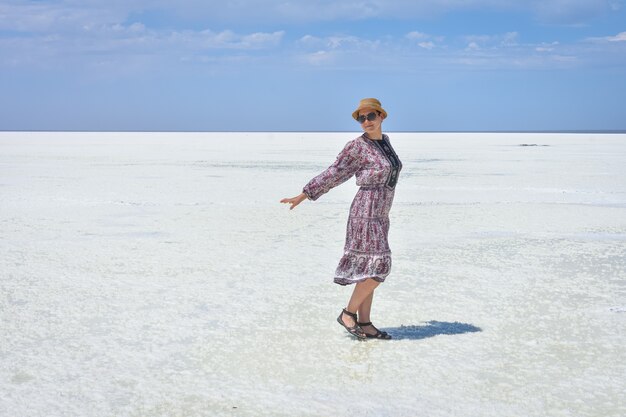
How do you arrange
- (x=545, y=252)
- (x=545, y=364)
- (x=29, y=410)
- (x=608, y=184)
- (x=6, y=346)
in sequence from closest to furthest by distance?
(x=29, y=410) → (x=545, y=364) → (x=6, y=346) → (x=545, y=252) → (x=608, y=184)

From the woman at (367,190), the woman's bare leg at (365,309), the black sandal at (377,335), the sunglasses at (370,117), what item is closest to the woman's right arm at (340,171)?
the woman at (367,190)

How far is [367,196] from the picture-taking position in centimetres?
368

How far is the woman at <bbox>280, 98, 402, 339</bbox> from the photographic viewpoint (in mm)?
3648

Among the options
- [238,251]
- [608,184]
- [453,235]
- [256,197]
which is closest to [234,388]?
[238,251]

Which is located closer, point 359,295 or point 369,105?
point 369,105

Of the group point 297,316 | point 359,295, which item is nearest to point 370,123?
point 359,295

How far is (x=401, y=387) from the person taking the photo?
10.4 feet

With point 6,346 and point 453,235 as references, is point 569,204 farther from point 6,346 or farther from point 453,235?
point 6,346

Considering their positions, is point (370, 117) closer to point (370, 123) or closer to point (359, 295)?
point (370, 123)

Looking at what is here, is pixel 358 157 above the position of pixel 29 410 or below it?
above

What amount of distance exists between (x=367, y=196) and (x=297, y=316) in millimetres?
1071

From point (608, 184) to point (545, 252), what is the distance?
801 cm

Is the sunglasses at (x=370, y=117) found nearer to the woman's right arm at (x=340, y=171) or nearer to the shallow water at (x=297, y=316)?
the woman's right arm at (x=340, y=171)

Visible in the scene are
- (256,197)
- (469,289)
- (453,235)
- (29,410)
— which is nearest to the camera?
(29,410)
